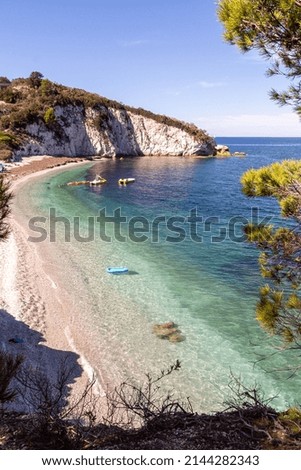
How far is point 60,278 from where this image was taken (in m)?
21.2

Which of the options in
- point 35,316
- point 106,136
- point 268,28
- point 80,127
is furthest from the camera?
point 106,136

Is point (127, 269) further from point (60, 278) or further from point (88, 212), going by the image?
point (88, 212)

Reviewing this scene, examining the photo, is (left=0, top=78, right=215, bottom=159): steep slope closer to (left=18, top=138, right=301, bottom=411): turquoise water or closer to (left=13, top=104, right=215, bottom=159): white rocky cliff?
(left=13, top=104, right=215, bottom=159): white rocky cliff

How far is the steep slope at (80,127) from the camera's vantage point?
78.7m

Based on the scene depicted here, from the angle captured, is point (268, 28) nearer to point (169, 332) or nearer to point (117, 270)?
point (169, 332)

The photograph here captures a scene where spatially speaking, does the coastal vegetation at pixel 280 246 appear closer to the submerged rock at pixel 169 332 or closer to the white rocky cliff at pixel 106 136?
the submerged rock at pixel 169 332

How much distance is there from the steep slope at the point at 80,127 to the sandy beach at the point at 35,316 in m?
50.0

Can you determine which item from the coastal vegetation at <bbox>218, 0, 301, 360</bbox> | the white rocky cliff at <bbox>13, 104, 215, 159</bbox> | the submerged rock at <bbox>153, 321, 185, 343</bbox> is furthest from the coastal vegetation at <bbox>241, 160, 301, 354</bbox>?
the white rocky cliff at <bbox>13, 104, 215, 159</bbox>

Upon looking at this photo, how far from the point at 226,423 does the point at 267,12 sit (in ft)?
27.0

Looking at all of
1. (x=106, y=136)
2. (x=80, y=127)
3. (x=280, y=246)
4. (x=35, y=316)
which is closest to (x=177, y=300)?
(x=35, y=316)

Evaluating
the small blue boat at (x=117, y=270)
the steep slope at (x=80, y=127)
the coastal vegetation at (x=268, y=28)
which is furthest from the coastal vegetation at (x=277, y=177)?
the steep slope at (x=80, y=127)

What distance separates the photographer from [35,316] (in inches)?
658

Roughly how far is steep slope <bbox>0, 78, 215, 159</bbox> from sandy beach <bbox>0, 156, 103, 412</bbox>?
50037 millimetres

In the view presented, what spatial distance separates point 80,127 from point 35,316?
83397mm
